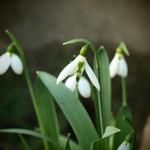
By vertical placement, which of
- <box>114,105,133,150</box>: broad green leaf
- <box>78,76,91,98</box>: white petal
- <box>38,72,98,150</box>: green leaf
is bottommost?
<box>114,105,133,150</box>: broad green leaf

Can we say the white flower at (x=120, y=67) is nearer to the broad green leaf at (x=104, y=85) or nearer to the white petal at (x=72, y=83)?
the broad green leaf at (x=104, y=85)

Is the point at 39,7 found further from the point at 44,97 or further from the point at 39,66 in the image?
the point at 44,97

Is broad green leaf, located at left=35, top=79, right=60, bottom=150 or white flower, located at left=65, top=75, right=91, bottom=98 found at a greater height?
white flower, located at left=65, top=75, right=91, bottom=98

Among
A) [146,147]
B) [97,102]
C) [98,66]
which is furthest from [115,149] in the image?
[146,147]

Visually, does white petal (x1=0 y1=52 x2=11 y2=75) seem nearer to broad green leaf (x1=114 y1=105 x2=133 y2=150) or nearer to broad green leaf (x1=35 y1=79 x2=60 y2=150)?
broad green leaf (x1=35 y1=79 x2=60 y2=150)

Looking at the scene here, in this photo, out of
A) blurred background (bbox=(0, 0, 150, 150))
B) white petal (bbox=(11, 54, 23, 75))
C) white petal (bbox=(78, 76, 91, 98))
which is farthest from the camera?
blurred background (bbox=(0, 0, 150, 150))

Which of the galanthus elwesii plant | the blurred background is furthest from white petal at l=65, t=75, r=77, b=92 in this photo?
the blurred background

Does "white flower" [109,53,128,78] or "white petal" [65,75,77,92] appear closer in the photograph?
"white petal" [65,75,77,92]
